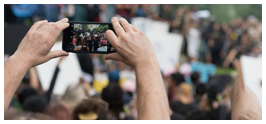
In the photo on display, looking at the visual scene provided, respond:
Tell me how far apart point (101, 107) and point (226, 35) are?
798 centimetres

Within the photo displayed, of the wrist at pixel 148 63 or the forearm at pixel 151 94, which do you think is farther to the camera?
the wrist at pixel 148 63

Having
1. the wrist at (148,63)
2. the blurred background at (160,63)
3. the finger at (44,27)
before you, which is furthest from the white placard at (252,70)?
the finger at (44,27)

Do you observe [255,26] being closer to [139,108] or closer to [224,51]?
[224,51]

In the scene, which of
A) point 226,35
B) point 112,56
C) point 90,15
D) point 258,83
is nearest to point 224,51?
point 226,35

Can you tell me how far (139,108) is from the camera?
115cm

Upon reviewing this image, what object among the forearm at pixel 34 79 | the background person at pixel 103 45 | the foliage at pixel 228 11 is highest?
the foliage at pixel 228 11

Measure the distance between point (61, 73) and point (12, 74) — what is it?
84.5 inches

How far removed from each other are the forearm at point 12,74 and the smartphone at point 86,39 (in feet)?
1.51

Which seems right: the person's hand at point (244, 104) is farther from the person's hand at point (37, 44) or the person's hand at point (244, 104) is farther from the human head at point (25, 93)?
the human head at point (25, 93)

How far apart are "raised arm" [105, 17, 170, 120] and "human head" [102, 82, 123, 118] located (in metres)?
1.43

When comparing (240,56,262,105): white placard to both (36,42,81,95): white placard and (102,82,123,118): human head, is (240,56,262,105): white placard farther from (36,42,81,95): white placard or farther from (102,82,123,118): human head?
(36,42,81,95): white placard

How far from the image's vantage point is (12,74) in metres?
1.18

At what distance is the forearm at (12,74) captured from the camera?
115 cm

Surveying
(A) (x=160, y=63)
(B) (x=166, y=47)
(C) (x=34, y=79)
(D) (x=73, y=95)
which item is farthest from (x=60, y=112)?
(B) (x=166, y=47)
